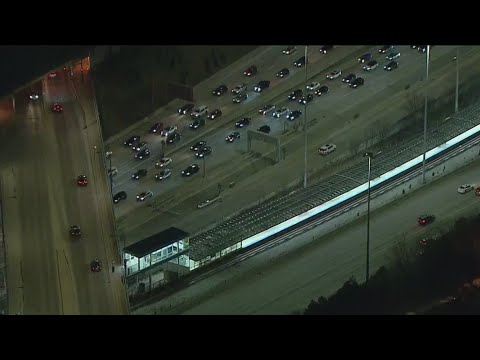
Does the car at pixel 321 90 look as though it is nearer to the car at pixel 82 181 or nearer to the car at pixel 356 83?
the car at pixel 356 83

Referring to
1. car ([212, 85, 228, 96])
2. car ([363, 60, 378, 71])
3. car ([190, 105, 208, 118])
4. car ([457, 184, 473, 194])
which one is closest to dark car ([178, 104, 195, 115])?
car ([190, 105, 208, 118])

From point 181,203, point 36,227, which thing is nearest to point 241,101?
point 181,203

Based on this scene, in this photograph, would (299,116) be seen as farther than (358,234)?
Yes

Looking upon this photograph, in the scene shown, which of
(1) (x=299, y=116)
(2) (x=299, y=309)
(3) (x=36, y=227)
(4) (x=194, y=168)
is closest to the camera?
(2) (x=299, y=309)

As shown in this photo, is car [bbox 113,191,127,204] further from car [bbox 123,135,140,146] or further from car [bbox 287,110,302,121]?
car [bbox 287,110,302,121]

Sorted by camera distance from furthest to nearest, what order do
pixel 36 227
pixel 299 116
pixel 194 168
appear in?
pixel 299 116
pixel 194 168
pixel 36 227

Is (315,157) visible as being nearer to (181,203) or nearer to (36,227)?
(181,203)

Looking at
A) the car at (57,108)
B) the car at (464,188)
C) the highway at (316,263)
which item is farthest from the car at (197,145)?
the car at (464,188)

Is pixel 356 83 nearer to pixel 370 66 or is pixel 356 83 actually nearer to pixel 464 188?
pixel 370 66

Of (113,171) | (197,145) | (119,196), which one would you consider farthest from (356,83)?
(119,196)
